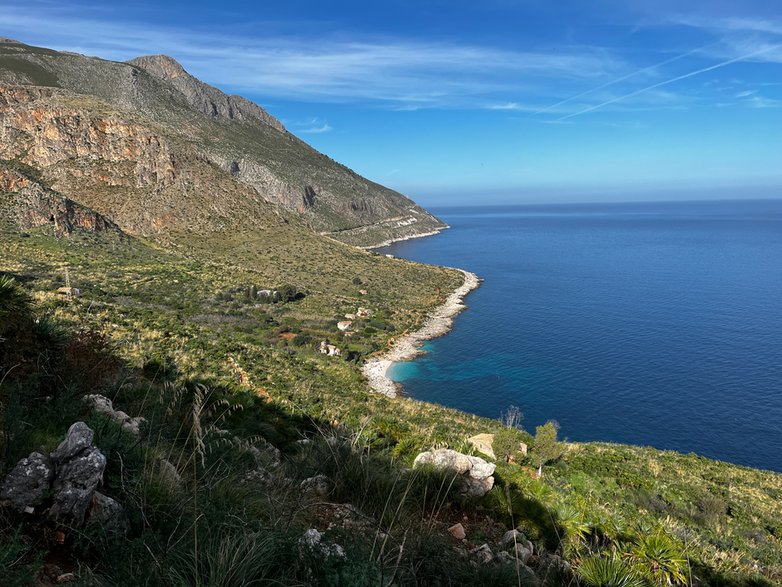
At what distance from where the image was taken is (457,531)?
5.89 meters

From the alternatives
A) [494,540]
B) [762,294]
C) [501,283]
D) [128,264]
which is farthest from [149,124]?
[762,294]

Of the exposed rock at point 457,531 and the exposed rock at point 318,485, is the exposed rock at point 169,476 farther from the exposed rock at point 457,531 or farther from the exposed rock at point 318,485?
the exposed rock at point 457,531

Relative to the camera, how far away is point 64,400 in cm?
550

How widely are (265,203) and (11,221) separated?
43184 mm

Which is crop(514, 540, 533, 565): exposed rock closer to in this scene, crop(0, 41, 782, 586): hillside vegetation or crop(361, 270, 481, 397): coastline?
crop(0, 41, 782, 586): hillside vegetation

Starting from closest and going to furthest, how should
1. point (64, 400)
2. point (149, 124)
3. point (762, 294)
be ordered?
point (64, 400) → point (762, 294) → point (149, 124)

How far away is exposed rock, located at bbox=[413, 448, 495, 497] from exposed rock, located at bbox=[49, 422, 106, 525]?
14.4 ft

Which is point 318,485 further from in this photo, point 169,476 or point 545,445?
point 545,445

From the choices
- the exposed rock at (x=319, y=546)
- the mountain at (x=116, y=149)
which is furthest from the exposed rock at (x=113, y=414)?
Result: the mountain at (x=116, y=149)

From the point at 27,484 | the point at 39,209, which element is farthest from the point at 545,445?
the point at 39,209

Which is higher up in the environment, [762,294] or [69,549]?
[69,549]

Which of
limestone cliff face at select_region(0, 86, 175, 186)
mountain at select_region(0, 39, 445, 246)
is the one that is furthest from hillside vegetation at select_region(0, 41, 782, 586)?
limestone cliff face at select_region(0, 86, 175, 186)

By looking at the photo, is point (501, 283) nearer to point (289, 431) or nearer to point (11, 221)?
point (11, 221)

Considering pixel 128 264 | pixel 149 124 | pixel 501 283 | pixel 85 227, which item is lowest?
pixel 501 283
